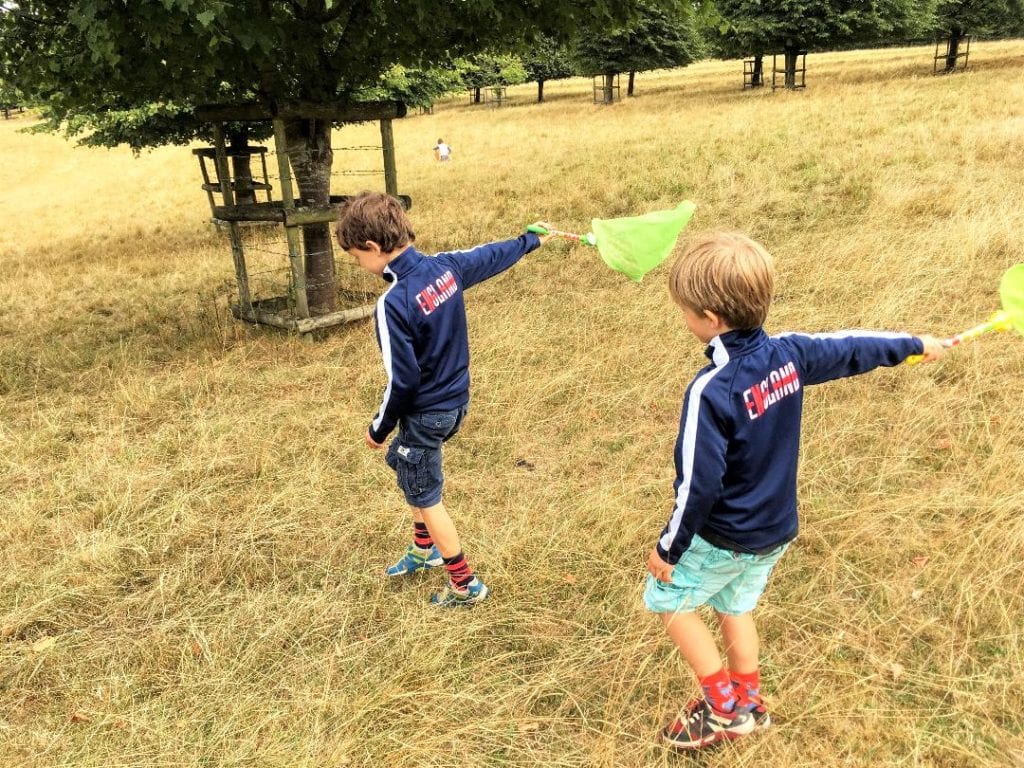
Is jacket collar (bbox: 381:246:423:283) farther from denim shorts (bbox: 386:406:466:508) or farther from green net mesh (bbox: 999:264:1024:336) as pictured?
green net mesh (bbox: 999:264:1024:336)

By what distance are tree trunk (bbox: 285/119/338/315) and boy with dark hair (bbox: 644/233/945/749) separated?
18.8 feet

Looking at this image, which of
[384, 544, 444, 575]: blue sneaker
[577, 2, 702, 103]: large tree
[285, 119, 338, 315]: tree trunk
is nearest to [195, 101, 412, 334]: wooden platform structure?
[285, 119, 338, 315]: tree trunk

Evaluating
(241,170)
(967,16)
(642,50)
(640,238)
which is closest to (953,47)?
(967,16)

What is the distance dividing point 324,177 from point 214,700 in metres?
5.62

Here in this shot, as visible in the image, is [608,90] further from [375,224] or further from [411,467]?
[411,467]

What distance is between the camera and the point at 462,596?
11.3 ft

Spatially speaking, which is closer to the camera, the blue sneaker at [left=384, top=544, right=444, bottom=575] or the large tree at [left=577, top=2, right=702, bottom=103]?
the blue sneaker at [left=384, top=544, right=444, bottom=575]

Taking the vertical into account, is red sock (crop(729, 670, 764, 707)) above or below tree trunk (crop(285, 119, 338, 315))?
below

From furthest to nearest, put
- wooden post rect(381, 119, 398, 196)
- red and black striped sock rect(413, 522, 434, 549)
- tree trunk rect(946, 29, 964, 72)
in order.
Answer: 1. tree trunk rect(946, 29, 964, 72)
2. wooden post rect(381, 119, 398, 196)
3. red and black striped sock rect(413, 522, 434, 549)

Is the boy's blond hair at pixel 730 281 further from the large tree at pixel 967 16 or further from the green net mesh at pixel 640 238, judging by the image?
the large tree at pixel 967 16

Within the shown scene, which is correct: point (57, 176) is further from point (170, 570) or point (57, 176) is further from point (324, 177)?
point (170, 570)

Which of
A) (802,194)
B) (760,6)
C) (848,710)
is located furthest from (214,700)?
(760,6)

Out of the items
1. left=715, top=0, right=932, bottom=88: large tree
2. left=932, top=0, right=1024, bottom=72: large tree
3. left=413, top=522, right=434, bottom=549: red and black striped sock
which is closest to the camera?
left=413, top=522, right=434, bottom=549: red and black striped sock

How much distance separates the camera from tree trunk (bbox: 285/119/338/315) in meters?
7.22
